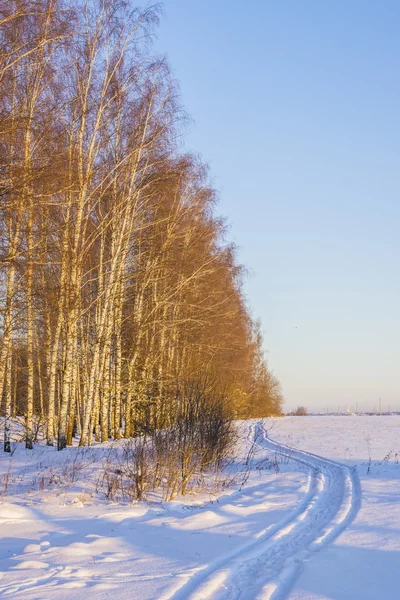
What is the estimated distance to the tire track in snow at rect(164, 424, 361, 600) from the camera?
4.18m

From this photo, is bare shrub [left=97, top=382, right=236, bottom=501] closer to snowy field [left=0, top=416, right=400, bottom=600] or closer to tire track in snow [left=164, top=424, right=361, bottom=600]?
snowy field [left=0, top=416, right=400, bottom=600]

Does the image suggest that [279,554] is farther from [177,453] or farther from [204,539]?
[177,453]

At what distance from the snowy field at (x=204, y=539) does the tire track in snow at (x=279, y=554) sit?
0.01 metres

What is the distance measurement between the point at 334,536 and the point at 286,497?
260cm

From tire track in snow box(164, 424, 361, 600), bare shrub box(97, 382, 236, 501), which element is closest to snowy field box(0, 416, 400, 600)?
tire track in snow box(164, 424, 361, 600)

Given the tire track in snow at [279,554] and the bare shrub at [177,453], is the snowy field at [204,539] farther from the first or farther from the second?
the bare shrub at [177,453]

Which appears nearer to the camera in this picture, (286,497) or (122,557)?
(122,557)

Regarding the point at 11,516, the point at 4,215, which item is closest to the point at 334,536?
the point at 11,516

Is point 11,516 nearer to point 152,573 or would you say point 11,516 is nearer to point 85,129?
point 152,573

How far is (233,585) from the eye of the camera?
14.2 feet

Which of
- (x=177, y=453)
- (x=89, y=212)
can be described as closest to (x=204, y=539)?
(x=177, y=453)

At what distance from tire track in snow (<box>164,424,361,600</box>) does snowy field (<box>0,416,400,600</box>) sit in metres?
0.01

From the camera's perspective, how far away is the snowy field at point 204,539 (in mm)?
4258

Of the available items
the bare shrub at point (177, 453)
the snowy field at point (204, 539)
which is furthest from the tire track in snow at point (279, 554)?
the bare shrub at point (177, 453)
